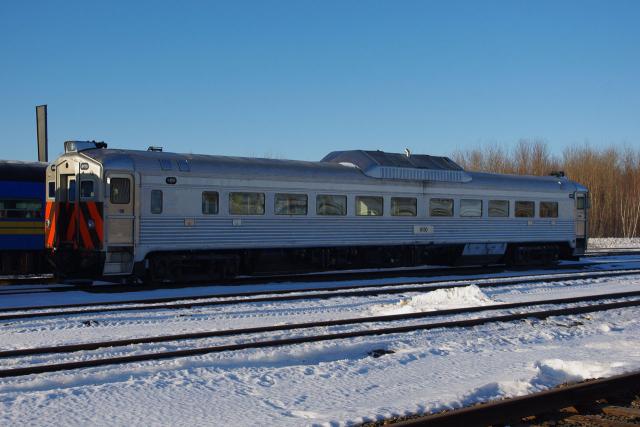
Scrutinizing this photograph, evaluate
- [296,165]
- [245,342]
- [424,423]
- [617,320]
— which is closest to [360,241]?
[296,165]

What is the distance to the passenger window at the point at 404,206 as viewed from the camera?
67.5ft

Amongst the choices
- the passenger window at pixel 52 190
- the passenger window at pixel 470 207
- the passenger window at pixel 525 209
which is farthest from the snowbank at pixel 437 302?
the passenger window at pixel 525 209

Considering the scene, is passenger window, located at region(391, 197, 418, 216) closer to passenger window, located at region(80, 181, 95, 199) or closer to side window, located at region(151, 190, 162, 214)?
side window, located at region(151, 190, 162, 214)

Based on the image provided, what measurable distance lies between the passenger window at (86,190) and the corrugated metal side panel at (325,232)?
1306 millimetres

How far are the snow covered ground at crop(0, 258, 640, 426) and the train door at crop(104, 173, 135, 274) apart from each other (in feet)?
14.0

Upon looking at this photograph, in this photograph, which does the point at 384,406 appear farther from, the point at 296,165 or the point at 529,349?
the point at 296,165

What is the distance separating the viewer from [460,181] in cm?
2186

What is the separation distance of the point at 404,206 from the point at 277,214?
4245 millimetres

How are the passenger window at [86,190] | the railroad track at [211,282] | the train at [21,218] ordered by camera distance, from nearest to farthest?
the railroad track at [211,282], the passenger window at [86,190], the train at [21,218]

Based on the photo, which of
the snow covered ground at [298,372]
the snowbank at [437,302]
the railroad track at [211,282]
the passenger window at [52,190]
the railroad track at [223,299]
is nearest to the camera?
the snow covered ground at [298,372]

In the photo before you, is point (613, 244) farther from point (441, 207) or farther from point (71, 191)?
point (71, 191)

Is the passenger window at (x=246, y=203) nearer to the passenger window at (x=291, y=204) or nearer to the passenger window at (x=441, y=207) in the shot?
the passenger window at (x=291, y=204)

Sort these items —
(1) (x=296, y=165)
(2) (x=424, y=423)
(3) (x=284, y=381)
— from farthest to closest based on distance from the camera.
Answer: (1) (x=296, y=165) → (3) (x=284, y=381) → (2) (x=424, y=423)

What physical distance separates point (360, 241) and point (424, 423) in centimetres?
1468
